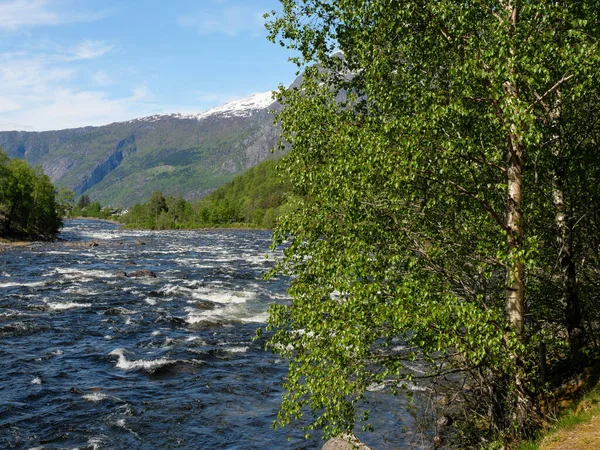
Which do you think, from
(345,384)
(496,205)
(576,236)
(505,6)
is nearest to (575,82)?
(505,6)

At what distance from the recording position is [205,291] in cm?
4756

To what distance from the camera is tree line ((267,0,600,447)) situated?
12008 mm

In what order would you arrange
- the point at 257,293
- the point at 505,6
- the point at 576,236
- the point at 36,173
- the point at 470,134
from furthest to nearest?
the point at 36,173, the point at 257,293, the point at 576,236, the point at 470,134, the point at 505,6

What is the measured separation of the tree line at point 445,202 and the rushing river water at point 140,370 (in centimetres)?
694

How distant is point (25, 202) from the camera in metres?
103

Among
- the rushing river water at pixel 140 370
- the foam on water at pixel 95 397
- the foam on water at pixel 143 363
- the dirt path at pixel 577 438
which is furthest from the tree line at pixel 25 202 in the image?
the dirt path at pixel 577 438

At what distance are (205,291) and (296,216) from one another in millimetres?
34727

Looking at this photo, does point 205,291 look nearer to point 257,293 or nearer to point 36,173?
point 257,293

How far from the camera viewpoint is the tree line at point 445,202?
39.4 ft

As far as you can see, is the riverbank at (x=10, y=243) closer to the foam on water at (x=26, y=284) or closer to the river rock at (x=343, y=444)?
the foam on water at (x=26, y=284)

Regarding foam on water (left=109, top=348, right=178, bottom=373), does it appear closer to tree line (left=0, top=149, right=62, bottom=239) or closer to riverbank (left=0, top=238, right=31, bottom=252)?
riverbank (left=0, top=238, right=31, bottom=252)

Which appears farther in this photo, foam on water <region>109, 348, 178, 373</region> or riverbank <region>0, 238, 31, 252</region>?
riverbank <region>0, 238, 31, 252</region>

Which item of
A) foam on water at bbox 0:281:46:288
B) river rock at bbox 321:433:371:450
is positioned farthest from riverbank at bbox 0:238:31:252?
river rock at bbox 321:433:371:450

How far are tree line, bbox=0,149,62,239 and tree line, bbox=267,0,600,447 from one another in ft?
328
